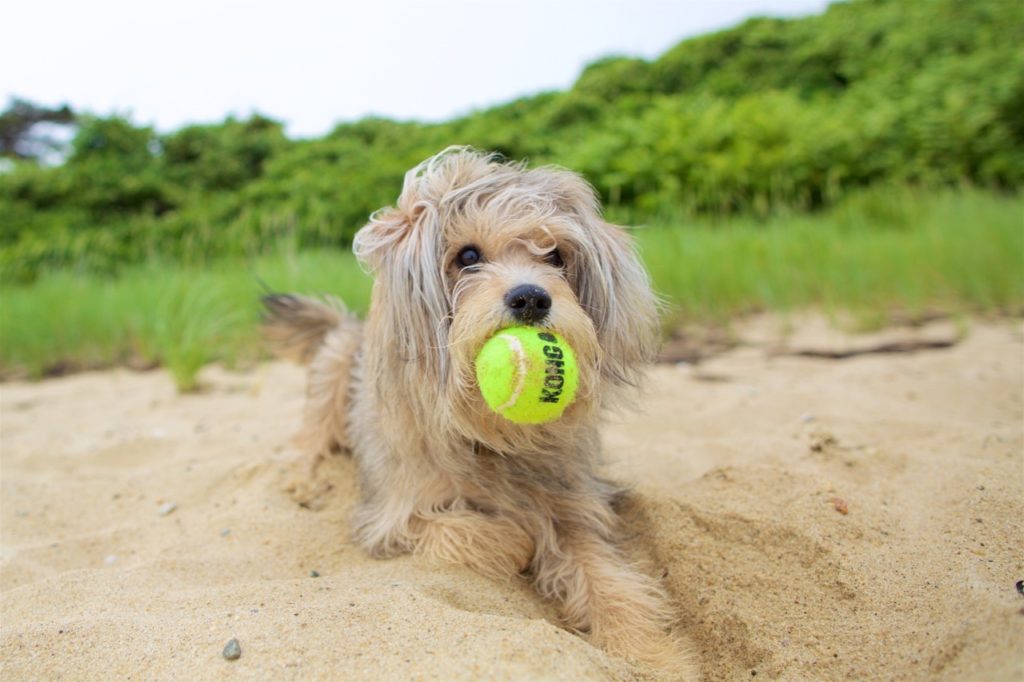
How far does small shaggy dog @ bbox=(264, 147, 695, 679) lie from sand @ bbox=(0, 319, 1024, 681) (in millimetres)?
168

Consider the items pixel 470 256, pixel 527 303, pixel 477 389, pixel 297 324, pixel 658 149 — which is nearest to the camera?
Result: pixel 527 303

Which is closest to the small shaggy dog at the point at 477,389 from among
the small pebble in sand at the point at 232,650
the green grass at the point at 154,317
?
the small pebble in sand at the point at 232,650

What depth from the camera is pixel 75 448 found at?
4.73 metres

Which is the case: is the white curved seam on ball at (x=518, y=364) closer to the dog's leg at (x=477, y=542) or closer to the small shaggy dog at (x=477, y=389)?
the small shaggy dog at (x=477, y=389)

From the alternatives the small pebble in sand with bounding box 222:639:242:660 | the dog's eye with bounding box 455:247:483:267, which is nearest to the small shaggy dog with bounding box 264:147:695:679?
the dog's eye with bounding box 455:247:483:267

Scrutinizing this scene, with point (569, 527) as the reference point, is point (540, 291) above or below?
above

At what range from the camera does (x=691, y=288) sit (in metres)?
7.96

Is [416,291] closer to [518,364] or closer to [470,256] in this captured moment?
[470,256]

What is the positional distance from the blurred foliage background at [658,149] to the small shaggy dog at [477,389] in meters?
5.49

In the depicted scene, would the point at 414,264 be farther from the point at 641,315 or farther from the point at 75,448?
the point at 75,448

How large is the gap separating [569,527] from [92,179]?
1706 centimetres

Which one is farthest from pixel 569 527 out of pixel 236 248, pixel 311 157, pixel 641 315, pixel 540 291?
pixel 311 157

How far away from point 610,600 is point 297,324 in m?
2.77

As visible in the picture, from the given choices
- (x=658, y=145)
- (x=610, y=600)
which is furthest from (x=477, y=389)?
(x=658, y=145)
